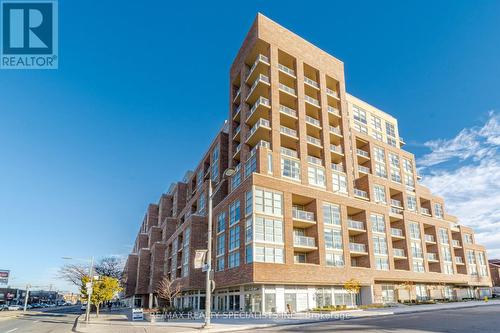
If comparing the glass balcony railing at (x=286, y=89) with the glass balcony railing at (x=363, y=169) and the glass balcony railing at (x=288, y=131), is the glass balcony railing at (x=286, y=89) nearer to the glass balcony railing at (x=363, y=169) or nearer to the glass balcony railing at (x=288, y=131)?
the glass balcony railing at (x=288, y=131)

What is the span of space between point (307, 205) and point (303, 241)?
4.91 m

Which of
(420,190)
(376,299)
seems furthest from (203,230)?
(420,190)

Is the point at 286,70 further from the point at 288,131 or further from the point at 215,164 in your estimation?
the point at 215,164

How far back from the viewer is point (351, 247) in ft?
139

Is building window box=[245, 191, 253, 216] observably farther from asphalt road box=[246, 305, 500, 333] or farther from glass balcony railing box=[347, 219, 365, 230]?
asphalt road box=[246, 305, 500, 333]

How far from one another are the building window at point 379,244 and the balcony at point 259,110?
21.5m

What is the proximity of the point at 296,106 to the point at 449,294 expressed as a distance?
40385 mm

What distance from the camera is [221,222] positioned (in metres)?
44.3

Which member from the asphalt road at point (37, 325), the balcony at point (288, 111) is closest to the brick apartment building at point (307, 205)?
the balcony at point (288, 111)

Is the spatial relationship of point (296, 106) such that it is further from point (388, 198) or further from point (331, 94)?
point (388, 198)

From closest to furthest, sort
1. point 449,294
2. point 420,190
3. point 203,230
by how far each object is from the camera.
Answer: point 203,230
point 449,294
point 420,190

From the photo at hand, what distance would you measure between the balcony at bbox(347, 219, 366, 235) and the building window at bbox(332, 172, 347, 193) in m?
4.06

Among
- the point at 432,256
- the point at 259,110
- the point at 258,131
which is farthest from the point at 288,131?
the point at 432,256

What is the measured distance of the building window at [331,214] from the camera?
133ft
